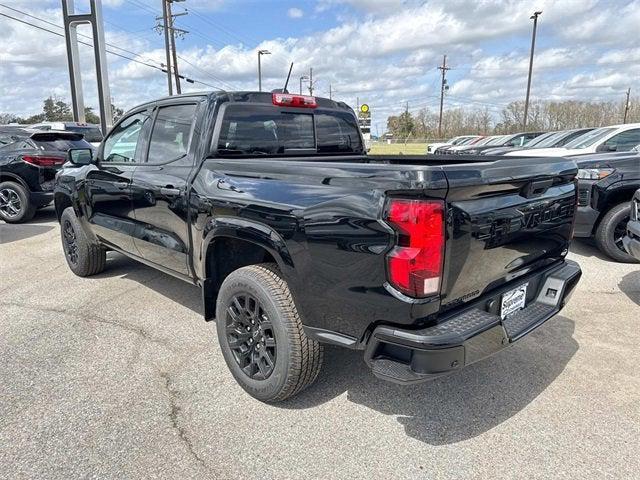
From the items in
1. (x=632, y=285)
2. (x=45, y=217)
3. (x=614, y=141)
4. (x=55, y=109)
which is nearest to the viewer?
(x=632, y=285)

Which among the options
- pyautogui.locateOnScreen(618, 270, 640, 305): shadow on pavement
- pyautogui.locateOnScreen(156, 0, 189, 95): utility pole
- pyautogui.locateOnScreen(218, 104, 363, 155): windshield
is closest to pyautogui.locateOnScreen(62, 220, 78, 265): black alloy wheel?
pyautogui.locateOnScreen(218, 104, 363, 155): windshield

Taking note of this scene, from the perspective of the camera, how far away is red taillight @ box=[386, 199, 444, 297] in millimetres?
2047

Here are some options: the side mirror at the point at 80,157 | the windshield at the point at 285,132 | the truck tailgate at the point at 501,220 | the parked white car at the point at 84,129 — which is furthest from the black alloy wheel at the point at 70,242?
the parked white car at the point at 84,129

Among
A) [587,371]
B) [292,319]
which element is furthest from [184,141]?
[587,371]

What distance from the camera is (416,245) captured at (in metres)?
2.06

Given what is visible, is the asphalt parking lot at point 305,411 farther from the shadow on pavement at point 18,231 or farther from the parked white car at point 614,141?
the parked white car at point 614,141

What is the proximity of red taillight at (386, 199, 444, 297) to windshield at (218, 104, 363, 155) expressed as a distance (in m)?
1.74

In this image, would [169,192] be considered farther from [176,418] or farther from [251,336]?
[176,418]

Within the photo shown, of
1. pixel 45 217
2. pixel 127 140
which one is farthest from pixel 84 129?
pixel 127 140

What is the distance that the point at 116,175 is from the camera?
4.26 m

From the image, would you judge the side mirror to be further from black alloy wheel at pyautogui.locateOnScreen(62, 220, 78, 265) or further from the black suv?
the black suv

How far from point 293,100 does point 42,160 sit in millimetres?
6990

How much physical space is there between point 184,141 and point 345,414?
2219 mm

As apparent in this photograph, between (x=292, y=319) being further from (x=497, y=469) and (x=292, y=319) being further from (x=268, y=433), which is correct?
(x=497, y=469)
